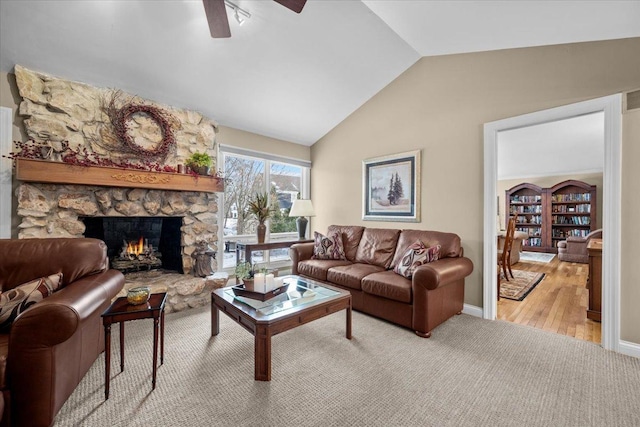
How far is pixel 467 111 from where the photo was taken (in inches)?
126

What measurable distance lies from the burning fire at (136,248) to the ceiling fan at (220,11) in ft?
9.12

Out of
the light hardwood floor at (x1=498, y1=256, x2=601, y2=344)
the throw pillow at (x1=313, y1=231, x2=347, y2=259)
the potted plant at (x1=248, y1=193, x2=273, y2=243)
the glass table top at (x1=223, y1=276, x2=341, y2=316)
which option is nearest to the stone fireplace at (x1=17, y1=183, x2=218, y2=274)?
the potted plant at (x1=248, y1=193, x2=273, y2=243)

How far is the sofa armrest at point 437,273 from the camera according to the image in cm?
248

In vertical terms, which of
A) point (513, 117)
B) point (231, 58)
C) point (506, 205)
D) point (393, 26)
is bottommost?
point (506, 205)

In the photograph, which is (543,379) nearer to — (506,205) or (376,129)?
(376,129)

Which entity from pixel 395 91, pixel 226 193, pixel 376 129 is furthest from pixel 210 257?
pixel 395 91

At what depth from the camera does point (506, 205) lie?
8.19 metres

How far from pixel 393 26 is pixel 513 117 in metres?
1.57

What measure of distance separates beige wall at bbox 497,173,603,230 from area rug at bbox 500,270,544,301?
346 cm

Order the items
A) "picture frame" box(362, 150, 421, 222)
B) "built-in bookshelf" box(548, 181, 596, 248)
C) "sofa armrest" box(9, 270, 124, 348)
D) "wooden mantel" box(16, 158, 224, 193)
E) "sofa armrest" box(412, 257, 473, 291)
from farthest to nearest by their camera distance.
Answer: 1. "built-in bookshelf" box(548, 181, 596, 248)
2. "picture frame" box(362, 150, 421, 222)
3. "wooden mantel" box(16, 158, 224, 193)
4. "sofa armrest" box(412, 257, 473, 291)
5. "sofa armrest" box(9, 270, 124, 348)

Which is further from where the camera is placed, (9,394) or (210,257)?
(210,257)

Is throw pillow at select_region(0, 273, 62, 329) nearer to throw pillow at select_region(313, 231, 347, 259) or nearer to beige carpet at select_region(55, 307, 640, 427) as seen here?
beige carpet at select_region(55, 307, 640, 427)

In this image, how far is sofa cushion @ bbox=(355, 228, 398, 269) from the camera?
360 centimetres

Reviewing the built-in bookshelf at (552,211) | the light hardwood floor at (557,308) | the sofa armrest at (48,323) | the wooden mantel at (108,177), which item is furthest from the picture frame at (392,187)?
the built-in bookshelf at (552,211)
